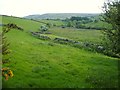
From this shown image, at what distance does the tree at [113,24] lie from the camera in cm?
3725

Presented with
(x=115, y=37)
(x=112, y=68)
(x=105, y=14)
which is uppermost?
(x=105, y=14)

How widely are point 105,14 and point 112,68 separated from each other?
8.96 meters

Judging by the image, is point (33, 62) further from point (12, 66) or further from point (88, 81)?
point (88, 81)

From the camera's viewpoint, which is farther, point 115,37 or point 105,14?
point 105,14

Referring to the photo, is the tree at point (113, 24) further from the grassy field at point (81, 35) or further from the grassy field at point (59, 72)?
the grassy field at point (81, 35)

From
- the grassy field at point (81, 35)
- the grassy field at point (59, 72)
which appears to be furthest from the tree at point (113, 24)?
the grassy field at point (81, 35)

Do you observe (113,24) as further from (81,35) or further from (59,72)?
(81,35)

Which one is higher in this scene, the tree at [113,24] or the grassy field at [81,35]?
the tree at [113,24]

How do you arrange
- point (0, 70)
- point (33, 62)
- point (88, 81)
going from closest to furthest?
1. point (0, 70)
2. point (88, 81)
3. point (33, 62)

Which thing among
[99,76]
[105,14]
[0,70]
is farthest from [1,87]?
[105,14]

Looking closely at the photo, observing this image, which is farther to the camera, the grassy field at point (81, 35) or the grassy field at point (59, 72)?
the grassy field at point (81, 35)

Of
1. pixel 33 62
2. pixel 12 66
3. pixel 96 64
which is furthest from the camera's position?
pixel 96 64

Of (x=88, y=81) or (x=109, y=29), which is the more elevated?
(x=109, y=29)

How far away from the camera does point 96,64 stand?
122 ft
